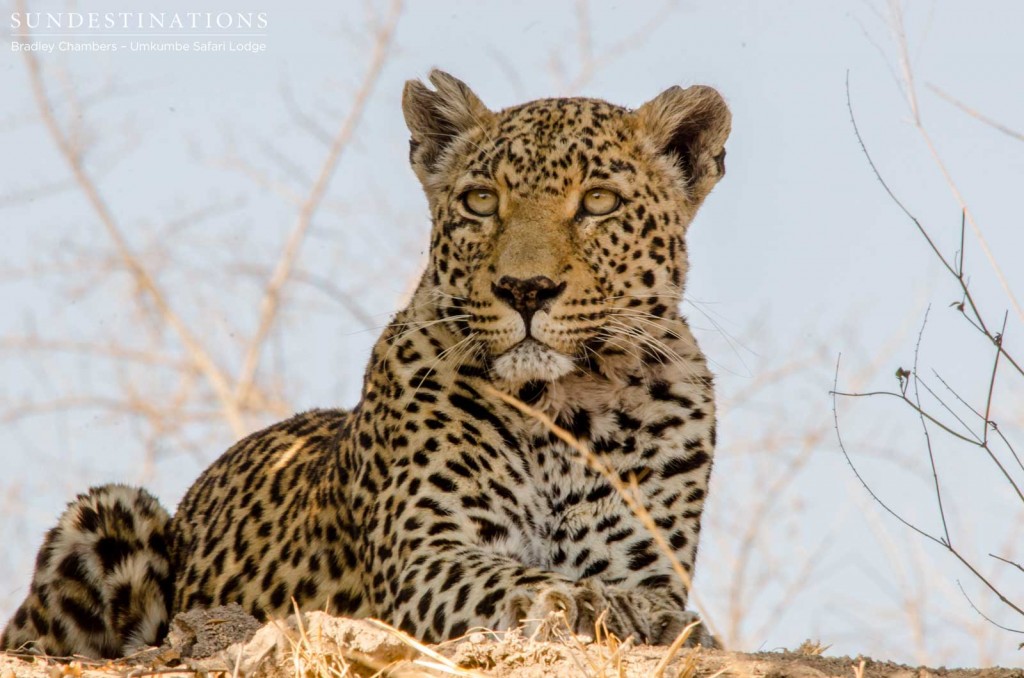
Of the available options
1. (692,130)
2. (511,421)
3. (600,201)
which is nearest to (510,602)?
(511,421)

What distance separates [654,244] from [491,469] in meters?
1.37

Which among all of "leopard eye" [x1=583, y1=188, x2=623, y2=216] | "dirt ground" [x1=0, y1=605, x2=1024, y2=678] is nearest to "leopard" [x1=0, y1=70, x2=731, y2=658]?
"leopard eye" [x1=583, y1=188, x2=623, y2=216]

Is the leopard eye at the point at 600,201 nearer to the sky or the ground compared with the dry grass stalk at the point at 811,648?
nearer to the sky

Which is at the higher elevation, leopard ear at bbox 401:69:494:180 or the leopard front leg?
leopard ear at bbox 401:69:494:180

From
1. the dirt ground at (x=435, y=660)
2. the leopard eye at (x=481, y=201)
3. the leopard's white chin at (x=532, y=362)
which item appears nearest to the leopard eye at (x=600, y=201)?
the leopard eye at (x=481, y=201)

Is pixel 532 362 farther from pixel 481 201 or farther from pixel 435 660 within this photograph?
pixel 435 660

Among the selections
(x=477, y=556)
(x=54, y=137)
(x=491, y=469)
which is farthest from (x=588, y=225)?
(x=54, y=137)

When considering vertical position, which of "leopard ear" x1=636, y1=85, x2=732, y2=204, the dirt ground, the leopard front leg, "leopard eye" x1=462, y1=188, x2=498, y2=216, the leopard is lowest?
the dirt ground

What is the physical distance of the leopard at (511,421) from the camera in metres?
6.91

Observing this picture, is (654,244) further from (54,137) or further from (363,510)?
(54,137)

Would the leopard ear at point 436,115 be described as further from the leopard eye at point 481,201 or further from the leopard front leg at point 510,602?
the leopard front leg at point 510,602

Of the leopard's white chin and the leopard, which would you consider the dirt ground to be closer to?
the leopard

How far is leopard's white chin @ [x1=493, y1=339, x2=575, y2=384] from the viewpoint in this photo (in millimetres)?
6930

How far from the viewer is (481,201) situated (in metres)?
7.55
